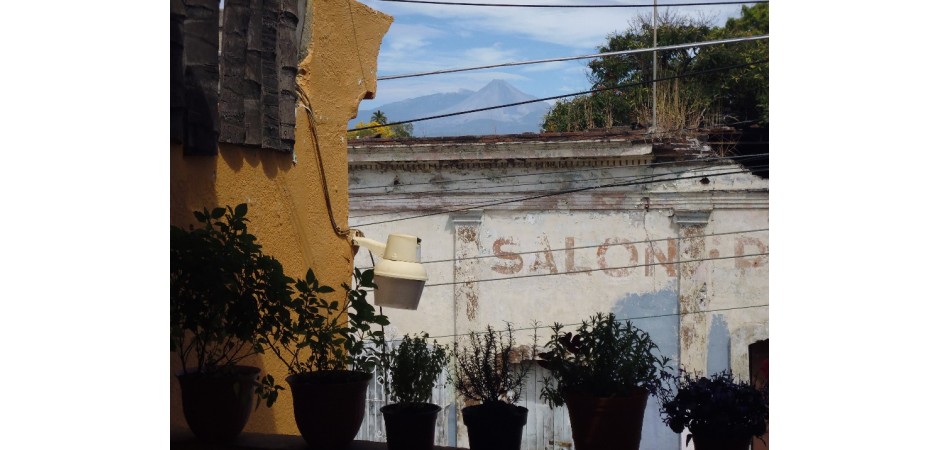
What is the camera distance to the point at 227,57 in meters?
2.03

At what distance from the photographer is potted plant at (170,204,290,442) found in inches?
65.9

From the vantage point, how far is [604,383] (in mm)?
1709

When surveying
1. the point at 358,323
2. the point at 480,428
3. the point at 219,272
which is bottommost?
the point at 480,428

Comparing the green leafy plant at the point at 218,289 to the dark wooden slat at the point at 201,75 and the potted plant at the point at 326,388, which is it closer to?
the potted plant at the point at 326,388

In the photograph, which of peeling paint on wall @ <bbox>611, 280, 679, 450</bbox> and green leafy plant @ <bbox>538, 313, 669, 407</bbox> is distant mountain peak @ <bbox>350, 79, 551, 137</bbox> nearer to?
peeling paint on wall @ <bbox>611, 280, 679, 450</bbox>

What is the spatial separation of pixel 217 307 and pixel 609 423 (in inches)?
29.2

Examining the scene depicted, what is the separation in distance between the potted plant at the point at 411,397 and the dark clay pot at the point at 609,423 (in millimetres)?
271

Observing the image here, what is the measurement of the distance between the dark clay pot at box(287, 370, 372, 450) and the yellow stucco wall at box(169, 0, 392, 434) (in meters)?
0.27

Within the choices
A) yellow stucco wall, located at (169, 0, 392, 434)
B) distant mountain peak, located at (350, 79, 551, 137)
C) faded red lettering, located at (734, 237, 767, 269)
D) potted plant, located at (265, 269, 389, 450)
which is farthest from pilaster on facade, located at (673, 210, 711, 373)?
potted plant, located at (265, 269, 389, 450)

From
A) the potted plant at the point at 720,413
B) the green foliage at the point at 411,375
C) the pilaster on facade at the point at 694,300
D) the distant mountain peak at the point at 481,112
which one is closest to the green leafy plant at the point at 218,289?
the green foliage at the point at 411,375

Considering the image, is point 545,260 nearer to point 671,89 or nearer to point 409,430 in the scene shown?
point 671,89
